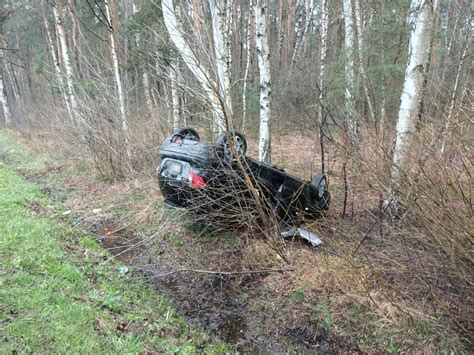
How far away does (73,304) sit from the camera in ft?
10.6

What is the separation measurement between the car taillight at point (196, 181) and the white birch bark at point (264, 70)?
2616 mm

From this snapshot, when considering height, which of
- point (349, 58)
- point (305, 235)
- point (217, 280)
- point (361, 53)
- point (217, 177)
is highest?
point (361, 53)

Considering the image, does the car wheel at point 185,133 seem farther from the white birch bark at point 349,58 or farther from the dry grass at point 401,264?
the white birch bark at point 349,58

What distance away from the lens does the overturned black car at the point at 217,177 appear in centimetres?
420

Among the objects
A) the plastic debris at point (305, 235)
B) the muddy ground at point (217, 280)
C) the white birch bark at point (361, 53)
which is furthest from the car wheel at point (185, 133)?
the white birch bark at point (361, 53)

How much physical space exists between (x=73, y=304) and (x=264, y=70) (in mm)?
5039

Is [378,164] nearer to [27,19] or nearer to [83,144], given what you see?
[83,144]

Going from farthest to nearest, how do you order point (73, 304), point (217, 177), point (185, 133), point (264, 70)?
point (264, 70), point (185, 133), point (217, 177), point (73, 304)

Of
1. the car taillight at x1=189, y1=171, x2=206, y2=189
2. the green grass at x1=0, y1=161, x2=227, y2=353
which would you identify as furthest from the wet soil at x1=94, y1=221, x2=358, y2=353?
the car taillight at x1=189, y1=171, x2=206, y2=189

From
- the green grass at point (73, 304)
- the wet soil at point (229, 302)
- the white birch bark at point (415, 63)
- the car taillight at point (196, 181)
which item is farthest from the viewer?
the white birch bark at point (415, 63)

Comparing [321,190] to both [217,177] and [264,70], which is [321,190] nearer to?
[217,177]

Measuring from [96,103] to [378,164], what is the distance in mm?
7193

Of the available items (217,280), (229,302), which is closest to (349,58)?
(217,280)

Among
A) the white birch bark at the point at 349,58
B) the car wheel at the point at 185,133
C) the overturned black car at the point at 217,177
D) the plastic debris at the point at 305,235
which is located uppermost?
the white birch bark at the point at 349,58
